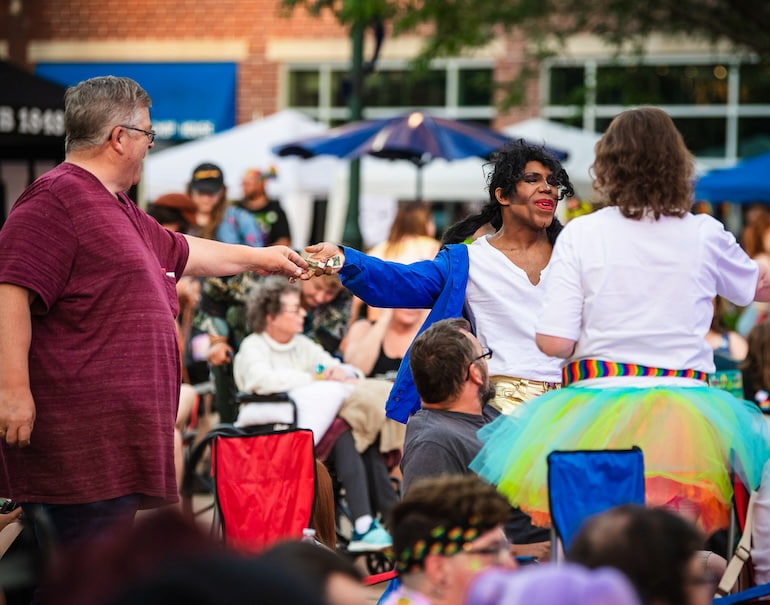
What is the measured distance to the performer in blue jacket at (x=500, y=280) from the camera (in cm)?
501

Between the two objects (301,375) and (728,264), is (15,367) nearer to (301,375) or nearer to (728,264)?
(728,264)

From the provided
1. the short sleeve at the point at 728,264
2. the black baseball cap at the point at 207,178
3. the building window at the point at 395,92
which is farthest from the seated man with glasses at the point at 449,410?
the building window at the point at 395,92

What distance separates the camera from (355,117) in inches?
546

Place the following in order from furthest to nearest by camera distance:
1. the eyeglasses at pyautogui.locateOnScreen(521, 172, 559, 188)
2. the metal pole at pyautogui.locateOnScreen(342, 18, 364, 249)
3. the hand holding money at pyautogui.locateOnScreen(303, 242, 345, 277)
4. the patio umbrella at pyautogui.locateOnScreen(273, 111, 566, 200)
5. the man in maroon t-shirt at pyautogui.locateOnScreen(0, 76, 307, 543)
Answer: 1. the metal pole at pyautogui.locateOnScreen(342, 18, 364, 249)
2. the patio umbrella at pyautogui.locateOnScreen(273, 111, 566, 200)
3. the eyeglasses at pyautogui.locateOnScreen(521, 172, 559, 188)
4. the hand holding money at pyautogui.locateOnScreen(303, 242, 345, 277)
5. the man in maroon t-shirt at pyautogui.locateOnScreen(0, 76, 307, 543)

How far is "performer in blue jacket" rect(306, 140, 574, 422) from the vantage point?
5.01 meters

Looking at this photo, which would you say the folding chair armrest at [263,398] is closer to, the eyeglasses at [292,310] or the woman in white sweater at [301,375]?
the woman in white sweater at [301,375]

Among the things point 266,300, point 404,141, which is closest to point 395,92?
point 404,141

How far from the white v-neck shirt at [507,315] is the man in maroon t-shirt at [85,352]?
1404mm

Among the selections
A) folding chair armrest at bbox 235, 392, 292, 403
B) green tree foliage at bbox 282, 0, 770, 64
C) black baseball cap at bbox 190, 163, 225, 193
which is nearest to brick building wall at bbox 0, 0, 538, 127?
green tree foliage at bbox 282, 0, 770, 64

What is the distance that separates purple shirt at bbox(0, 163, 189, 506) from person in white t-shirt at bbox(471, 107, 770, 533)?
1.11 meters

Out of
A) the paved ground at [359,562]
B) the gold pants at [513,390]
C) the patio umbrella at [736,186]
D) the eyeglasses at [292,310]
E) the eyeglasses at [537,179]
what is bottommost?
the paved ground at [359,562]

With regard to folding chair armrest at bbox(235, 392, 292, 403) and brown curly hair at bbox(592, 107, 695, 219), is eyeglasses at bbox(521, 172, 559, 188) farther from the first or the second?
folding chair armrest at bbox(235, 392, 292, 403)

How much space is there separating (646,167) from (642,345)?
580mm

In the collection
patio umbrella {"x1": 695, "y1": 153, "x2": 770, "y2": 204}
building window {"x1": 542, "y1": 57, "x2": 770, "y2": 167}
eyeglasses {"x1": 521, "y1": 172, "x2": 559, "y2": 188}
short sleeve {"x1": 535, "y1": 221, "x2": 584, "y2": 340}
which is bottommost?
short sleeve {"x1": 535, "y1": 221, "x2": 584, "y2": 340}
